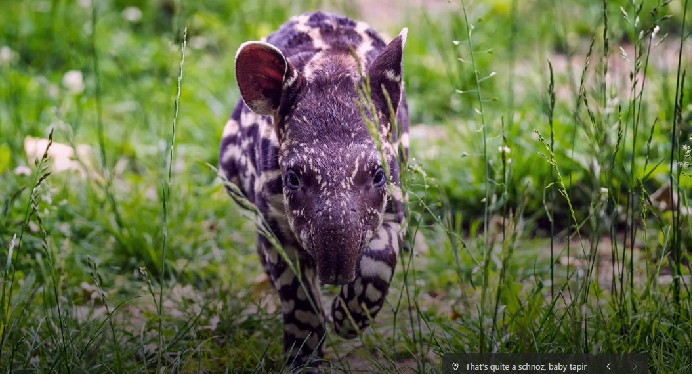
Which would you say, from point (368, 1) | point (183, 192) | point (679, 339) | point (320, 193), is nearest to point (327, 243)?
point (320, 193)

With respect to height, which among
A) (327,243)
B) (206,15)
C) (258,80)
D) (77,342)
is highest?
(206,15)

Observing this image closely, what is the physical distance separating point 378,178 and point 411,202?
0.34 m

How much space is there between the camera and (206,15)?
785 centimetres

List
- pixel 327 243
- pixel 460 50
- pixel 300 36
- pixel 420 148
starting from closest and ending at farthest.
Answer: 1. pixel 327 243
2. pixel 300 36
3. pixel 420 148
4. pixel 460 50

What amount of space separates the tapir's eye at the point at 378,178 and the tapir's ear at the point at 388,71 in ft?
0.94

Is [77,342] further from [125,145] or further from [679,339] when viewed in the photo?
[125,145]

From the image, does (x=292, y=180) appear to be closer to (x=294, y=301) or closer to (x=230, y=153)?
(x=294, y=301)

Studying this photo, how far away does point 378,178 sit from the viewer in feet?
10.4

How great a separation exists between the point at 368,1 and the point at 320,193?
20.6 feet
